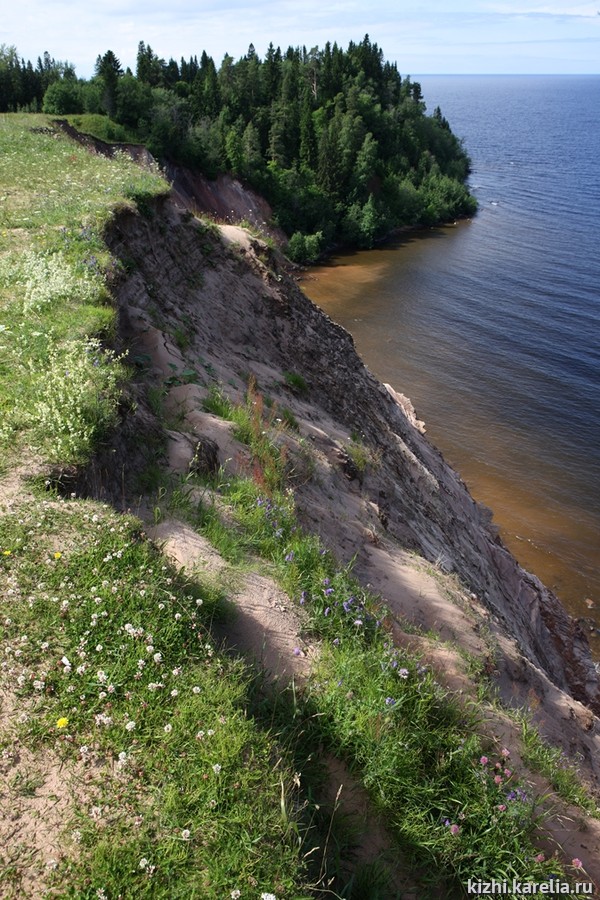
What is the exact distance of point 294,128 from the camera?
67.1 m

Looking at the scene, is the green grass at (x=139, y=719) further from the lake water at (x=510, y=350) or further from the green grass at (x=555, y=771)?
the lake water at (x=510, y=350)

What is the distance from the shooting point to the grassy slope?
3.29 meters

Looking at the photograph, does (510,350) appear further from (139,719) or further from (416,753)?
(139,719)

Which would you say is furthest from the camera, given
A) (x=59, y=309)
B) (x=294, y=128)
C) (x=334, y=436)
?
(x=294, y=128)

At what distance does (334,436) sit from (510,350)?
29057 mm

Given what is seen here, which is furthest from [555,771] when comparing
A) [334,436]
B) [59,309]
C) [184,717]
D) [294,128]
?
[294,128]

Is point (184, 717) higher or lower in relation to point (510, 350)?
higher

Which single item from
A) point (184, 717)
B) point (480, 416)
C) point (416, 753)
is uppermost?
point (184, 717)

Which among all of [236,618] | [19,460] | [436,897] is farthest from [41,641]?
[436,897]

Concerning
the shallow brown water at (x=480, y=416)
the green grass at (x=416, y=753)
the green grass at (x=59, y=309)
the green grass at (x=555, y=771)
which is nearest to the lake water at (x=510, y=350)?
the shallow brown water at (x=480, y=416)

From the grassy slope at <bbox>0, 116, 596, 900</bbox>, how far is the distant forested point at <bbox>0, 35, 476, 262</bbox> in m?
51.0

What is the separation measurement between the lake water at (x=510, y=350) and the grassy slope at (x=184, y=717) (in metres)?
16.8

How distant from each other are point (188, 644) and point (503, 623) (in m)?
8.15

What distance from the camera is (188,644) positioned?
4355 mm
